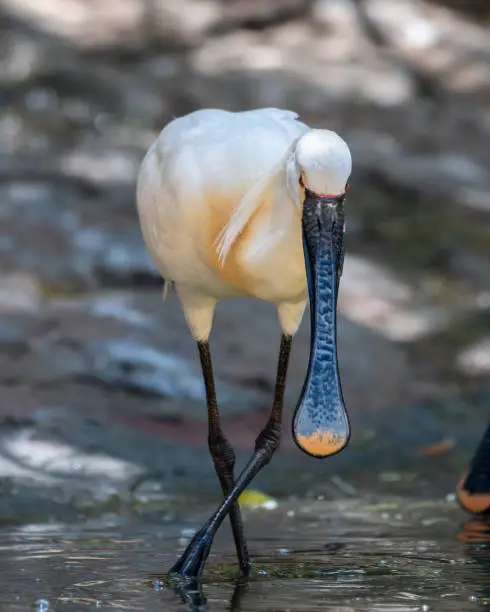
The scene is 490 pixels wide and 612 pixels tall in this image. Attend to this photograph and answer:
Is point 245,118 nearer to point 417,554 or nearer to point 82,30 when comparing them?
point 417,554

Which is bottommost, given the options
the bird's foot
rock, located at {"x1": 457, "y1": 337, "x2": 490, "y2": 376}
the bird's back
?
the bird's foot

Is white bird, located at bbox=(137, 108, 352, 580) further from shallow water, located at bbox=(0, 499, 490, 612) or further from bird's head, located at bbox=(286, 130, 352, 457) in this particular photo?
shallow water, located at bbox=(0, 499, 490, 612)

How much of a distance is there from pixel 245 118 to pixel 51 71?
921cm

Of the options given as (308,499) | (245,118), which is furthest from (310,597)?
(308,499)

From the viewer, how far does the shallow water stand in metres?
4.26

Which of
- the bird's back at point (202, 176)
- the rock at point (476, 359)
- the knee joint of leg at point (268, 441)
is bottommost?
the knee joint of leg at point (268, 441)

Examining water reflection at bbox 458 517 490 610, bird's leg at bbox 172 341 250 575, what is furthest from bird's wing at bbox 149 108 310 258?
water reflection at bbox 458 517 490 610

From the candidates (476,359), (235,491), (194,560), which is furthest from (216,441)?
(476,359)

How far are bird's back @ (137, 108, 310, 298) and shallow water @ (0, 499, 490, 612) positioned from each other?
45.9 inches

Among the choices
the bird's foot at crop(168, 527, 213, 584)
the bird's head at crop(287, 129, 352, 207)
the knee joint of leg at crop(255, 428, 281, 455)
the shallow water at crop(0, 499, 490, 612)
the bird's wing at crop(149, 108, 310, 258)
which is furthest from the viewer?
the knee joint of leg at crop(255, 428, 281, 455)

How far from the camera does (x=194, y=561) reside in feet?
16.0

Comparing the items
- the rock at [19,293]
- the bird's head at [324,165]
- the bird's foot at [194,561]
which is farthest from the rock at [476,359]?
the bird's head at [324,165]

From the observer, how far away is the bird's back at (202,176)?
5.30 meters

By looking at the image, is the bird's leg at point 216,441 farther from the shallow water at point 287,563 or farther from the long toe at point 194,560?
the long toe at point 194,560
